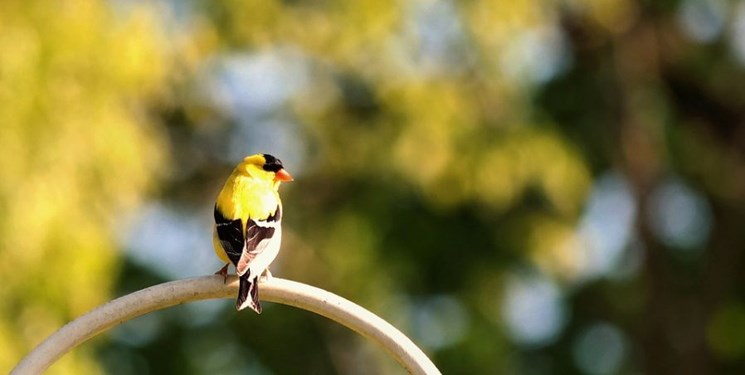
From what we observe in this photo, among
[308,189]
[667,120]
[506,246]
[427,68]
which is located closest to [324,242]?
[308,189]

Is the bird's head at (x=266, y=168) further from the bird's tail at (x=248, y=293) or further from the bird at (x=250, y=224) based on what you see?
the bird's tail at (x=248, y=293)

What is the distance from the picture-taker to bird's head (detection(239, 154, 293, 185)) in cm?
400

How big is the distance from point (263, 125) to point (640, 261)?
294 cm

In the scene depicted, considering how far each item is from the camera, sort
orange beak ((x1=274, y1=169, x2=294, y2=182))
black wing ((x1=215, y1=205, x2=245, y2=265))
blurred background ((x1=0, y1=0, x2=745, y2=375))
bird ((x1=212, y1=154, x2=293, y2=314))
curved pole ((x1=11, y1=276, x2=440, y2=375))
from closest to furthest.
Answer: curved pole ((x1=11, y1=276, x2=440, y2=375)), bird ((x1=212, y1=154, x2=293, y2=314)), black wing ((x1=215, y1=205, x2=245, y2=265)), orange beak ((x1=274, y1=169, x2=294, y2=182)), blurred background ((x1=0, y1=0, x2=745, y2=375))

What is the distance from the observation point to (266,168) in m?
4.06

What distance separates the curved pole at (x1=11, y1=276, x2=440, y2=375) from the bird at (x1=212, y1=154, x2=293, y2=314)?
185mm

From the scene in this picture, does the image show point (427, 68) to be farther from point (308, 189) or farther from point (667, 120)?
point (667, 120)

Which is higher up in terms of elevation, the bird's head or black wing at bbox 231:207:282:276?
the bird's head

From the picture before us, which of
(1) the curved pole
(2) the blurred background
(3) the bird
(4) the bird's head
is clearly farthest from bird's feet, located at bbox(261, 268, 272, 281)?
(2) the blurred background

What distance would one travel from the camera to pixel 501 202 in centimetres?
884

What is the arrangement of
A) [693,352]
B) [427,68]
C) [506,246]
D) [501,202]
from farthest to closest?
1. [693,352]
2. [506,246]
3. [501,202]
4. [427,68]

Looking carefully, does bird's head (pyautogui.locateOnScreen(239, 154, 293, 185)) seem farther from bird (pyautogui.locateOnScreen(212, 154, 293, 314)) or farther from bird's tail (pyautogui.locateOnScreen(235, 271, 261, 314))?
bird's tail (pyautogui.locateOnScreen(235, 271, 261, 314))

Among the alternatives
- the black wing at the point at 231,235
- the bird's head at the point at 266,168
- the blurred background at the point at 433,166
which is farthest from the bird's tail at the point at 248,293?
the blurred background at the point at 433,166

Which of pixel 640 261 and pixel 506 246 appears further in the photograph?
pixel 640 261
